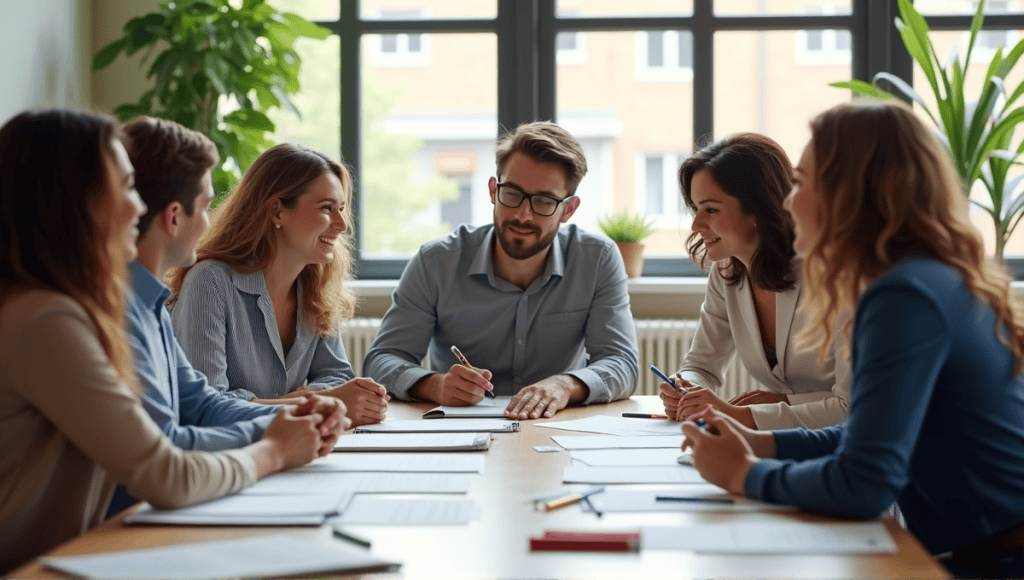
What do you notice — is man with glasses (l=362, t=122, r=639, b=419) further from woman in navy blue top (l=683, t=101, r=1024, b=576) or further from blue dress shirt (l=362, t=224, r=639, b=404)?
woman in navy blue top (l=683, t=101, r=1024, b=576)

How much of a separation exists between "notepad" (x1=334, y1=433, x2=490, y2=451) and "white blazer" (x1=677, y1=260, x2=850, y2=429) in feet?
1.89

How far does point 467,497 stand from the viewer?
129 centimetres

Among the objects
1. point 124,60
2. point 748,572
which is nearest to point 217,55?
point 124,60

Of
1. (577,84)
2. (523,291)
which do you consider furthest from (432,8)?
(523,291)

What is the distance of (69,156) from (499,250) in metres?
1.60

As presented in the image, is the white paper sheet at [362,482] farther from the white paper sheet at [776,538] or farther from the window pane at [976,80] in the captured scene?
the window pane at [976,80]

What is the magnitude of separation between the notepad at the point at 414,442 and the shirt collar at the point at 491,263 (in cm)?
91

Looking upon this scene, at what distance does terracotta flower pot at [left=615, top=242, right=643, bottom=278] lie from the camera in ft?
Answer: 12.8

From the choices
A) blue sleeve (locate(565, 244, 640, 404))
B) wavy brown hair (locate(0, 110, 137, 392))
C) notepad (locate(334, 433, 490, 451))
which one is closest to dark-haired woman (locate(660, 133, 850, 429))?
blue sleeve (locate(565, 244, 640, 404))

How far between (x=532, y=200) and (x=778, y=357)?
81cm

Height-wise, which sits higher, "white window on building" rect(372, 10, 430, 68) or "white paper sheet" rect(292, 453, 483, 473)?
"white window on building" rect(372, 10, 430, 68)

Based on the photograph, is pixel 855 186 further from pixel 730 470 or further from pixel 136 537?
pixel 136 537

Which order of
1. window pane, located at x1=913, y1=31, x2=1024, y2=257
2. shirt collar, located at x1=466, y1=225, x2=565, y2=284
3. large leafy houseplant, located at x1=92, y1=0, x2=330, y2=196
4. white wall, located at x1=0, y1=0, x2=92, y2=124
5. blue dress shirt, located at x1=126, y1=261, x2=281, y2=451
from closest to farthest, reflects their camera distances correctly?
blue dress shirt, located at x1=126, y1=261, x2=281, y2=451 < shirt collar, located at x1=466, y1=225, x2=565, y2=284 < white wall, located at x1=0, y1=0, x2=92, y2=124 < large leafy houseplant, located at x1=92, y1=0, x2=330, y2=196 < window pane, located at x1=913, y1=31, x2=1024, y2=257

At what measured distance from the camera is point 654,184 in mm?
4688
